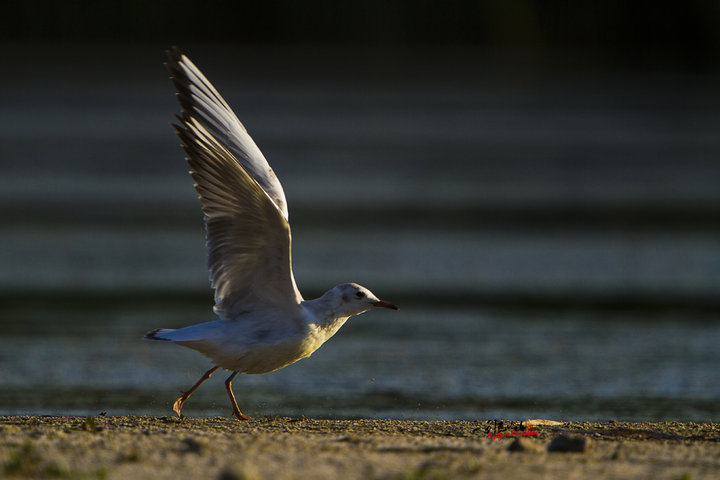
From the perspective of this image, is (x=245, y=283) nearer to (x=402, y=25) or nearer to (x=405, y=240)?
(x=405, y=240)

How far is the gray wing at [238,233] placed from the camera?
7531mm

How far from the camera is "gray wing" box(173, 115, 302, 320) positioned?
753 cm

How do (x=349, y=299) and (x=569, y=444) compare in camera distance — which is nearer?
(x=569, y=444)

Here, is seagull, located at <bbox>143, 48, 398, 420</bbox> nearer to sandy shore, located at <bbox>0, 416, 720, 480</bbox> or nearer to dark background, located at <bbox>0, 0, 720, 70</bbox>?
sandy shore, located at <bbox>0, 416, 720, 480</bbox>

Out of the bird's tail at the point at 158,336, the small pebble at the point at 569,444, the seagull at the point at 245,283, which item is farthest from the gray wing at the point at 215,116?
the small pebble at the point at 569,444

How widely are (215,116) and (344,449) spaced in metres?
2.95

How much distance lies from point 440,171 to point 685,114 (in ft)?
35.1

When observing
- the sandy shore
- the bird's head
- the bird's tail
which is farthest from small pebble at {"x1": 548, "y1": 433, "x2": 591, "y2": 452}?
the bird's tail

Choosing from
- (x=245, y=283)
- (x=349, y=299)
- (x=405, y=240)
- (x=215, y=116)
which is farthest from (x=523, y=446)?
(x=405, y=240)

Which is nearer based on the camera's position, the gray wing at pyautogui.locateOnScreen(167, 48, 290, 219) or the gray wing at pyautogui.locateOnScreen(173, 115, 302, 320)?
the gray wing at pyautogui.locateOnScreen(173, 115, 302, 320)

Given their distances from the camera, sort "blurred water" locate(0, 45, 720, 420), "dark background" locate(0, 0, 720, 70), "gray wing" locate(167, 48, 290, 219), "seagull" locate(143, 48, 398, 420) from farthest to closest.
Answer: "dark background" locate(0, 0, 720, 70)
"blurred water" locate(0, 45, 720, 420)
"gray wing" locate(167, 48, 290, 219)
"seagull" locate(143, 48, 398, 420)

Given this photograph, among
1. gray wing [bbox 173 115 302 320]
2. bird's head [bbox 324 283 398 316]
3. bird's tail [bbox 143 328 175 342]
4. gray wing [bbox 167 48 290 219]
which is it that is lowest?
bird's tail [bbox 143 328 175 342]

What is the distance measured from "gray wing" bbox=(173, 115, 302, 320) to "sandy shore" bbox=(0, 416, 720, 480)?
33.1 inches

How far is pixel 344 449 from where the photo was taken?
646cm
